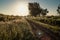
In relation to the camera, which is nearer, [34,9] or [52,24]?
[52,24]

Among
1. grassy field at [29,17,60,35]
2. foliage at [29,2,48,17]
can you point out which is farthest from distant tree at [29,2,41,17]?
grassy field at [29,17,60,35]

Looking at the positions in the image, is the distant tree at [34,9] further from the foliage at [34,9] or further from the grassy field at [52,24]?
the grassy field at [52,24]

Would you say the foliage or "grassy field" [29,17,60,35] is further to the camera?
the foliage

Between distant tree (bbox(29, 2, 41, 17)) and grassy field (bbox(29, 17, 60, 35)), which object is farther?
distant tree (bbox(29, 2, 41, 17))

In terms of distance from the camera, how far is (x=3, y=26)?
608 cm

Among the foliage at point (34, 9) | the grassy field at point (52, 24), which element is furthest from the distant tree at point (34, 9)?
the grassy field at point (52, 24)

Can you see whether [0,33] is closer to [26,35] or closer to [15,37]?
[15,37]

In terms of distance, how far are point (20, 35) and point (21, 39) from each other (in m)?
0.22

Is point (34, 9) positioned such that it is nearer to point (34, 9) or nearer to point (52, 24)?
point (34, 9)

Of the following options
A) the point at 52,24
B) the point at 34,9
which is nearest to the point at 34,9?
the point at 34,9

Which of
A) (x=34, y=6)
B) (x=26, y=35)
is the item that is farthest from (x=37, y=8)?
(x=26, y=35)

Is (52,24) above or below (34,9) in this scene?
below

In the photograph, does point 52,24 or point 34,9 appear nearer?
point 52,24

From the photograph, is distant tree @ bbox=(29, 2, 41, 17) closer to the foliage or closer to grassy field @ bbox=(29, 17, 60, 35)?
the foliage
